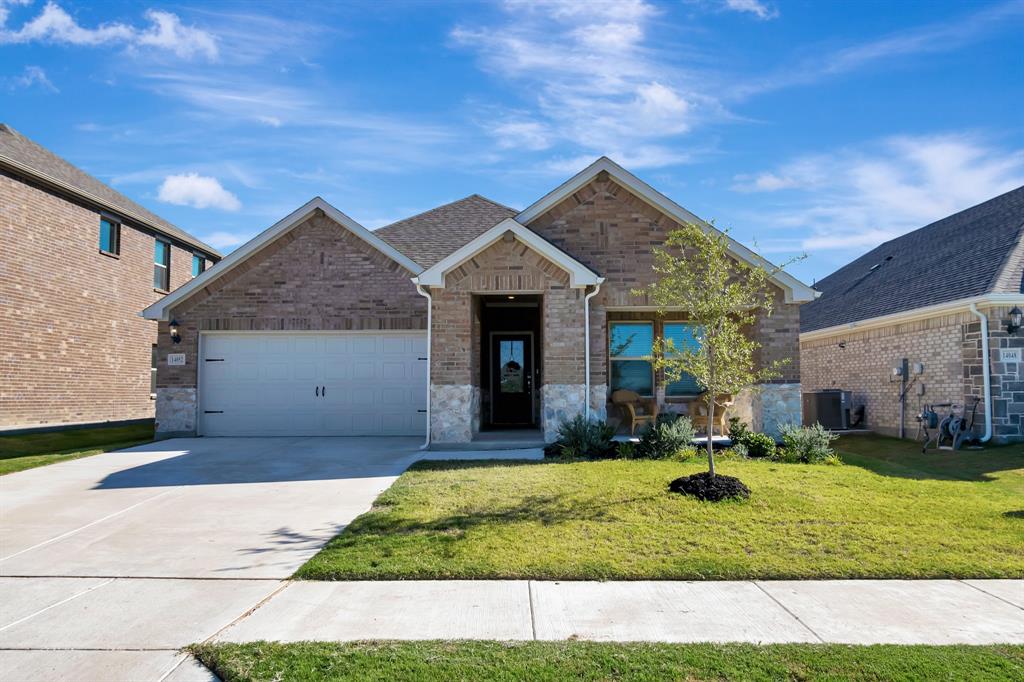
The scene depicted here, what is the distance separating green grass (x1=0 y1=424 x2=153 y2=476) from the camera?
39.1 ft

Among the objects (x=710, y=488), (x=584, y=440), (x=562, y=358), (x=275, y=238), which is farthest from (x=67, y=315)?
(x=710, y=488)

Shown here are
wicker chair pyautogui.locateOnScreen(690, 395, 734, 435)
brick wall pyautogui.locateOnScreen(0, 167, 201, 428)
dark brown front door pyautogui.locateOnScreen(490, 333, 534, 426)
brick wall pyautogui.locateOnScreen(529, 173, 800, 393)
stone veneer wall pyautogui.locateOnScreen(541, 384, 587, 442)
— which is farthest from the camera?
dark brown front door pyautogui.locateOnScreen(490, 333, 534, 426)

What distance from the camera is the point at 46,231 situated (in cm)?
1788

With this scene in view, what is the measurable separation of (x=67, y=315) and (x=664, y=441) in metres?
16.8

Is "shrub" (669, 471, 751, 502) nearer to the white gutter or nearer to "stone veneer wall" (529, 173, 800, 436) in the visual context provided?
the white gutter

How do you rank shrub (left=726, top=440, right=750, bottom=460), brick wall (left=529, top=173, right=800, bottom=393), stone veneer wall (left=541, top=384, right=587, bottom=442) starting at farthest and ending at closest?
brick wall (left=529, top=173, right=800, bottom=393), stone veneer wall (left=541, top=384, right=587, bottom=442), shrub (left=726, top=440, right=750, bottom=460)

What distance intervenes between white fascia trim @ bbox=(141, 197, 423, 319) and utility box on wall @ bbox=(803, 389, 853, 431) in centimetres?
1175

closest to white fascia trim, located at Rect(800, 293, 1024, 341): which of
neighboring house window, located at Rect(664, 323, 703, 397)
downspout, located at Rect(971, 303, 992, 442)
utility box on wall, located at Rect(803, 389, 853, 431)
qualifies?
downspout, located at Rect(971, 303, 992, 442)

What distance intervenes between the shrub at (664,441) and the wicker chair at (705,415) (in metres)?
0.90

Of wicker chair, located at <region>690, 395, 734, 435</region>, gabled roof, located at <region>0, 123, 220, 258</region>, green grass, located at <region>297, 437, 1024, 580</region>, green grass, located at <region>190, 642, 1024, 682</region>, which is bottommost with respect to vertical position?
green grass, located at <region>190, 642, 1024, 682</region>

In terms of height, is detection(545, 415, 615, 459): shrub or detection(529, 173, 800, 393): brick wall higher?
detection(529, 173, 800, 393): brick wall

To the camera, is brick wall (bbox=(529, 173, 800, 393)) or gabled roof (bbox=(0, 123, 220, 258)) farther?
gabled roof (bbox=(0, 123, 220, 258))

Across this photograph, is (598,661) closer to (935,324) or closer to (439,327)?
(439,327)

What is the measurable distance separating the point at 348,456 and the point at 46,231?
487 inches
